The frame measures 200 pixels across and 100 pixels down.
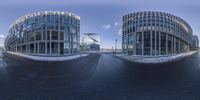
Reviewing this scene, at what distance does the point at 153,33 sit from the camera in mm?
19203

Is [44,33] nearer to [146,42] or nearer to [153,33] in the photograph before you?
[146,42]

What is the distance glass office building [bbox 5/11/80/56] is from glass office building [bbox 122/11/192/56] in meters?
5.60

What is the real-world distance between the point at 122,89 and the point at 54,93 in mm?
3322

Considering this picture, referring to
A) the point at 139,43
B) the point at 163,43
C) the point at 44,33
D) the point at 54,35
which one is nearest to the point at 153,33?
the point at 163,43

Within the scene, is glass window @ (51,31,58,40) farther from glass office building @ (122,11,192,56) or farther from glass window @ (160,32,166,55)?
glass window @ (160,32,166,55)

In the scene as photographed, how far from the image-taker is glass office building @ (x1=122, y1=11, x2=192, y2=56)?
1614 cm

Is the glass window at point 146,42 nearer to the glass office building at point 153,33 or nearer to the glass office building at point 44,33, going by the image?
the glass office building at point 153,33

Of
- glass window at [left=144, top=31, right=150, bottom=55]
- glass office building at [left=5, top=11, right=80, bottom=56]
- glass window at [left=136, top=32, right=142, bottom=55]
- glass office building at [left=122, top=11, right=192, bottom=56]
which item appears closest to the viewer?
glass office building at [left=5, top=11, right=80, bottom=56]

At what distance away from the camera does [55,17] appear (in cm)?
1554

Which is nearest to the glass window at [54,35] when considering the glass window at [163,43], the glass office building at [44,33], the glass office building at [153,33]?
the glass office building at [44,33]

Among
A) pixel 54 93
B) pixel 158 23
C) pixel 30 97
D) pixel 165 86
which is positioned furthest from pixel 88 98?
pixel 158 23

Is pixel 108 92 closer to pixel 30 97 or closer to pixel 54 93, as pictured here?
pixel 54 93

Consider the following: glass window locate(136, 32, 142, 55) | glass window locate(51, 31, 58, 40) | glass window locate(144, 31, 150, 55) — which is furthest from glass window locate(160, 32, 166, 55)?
glass window locate(51, 31, 58, 40)

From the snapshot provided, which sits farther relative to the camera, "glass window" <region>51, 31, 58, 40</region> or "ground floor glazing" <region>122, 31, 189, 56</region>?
"glass window" <region>51, 31, 58, 40</region>
